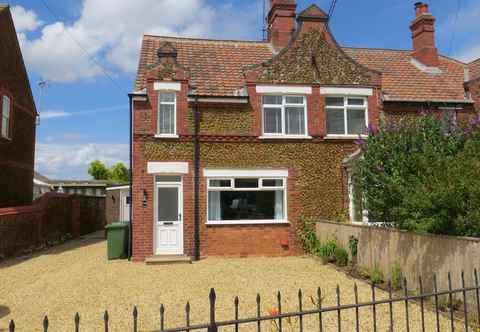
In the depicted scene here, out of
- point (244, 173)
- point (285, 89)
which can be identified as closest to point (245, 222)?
point (244, 173)

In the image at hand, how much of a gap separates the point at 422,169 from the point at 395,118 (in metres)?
6.93

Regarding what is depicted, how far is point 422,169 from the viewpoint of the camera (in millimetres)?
8500

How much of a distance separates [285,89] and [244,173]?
3305 millimetres

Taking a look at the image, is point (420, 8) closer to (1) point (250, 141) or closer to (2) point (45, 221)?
(1) point (250, 141)

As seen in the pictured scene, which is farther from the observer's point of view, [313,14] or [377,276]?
[313,14]

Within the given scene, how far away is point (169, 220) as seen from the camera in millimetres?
13367

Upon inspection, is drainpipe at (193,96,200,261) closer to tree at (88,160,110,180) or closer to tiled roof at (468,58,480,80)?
tiled roof at (468,58,480,80)

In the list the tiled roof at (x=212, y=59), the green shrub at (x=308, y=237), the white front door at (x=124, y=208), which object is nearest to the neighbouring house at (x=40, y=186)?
the white front door at (x=124, y=208)

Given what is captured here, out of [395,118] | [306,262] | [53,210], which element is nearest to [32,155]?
[53,210]

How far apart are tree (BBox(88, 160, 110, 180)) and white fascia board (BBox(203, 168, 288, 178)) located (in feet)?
151

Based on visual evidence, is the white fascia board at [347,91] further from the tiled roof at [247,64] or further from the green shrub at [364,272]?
the green shrub at [364,272]

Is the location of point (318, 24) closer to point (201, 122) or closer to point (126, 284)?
point (201, 122)

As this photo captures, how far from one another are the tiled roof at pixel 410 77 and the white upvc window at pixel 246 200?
18.7 ft

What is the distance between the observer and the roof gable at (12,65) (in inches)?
688
